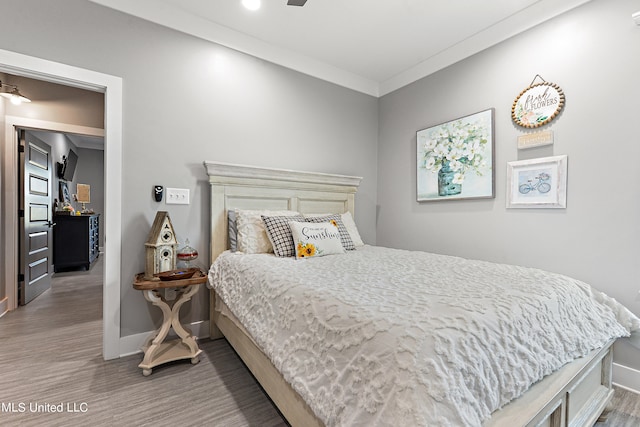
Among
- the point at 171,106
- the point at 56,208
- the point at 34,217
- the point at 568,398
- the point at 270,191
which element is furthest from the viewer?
the point at 56,208

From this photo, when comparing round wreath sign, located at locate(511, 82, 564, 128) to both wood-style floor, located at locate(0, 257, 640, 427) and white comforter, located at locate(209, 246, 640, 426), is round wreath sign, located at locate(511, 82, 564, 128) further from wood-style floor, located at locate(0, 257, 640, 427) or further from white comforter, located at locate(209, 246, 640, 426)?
wood-style floor, located at locate(0, 257, 640, 427)

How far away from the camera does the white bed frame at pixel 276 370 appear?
3.39ft

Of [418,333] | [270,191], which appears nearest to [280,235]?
[270,191]

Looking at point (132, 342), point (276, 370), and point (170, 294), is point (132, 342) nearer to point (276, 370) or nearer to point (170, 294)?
point (170, 294)

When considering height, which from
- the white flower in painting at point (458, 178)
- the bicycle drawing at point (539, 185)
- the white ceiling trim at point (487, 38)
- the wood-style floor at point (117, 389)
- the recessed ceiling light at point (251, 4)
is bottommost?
the wood-style floor at point (117, 389)

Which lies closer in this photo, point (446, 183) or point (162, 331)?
point (162, 331)

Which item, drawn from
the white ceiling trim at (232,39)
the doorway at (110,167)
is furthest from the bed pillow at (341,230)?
the white ceiling trim at (232,39)

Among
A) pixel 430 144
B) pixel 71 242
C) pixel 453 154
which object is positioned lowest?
pixel 71 242

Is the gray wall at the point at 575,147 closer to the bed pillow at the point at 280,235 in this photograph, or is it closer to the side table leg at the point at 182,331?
the bed pillow at the point at 280,235

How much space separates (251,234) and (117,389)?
128cm

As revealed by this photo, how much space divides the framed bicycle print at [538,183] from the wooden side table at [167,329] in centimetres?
253

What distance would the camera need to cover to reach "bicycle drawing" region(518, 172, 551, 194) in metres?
2.15

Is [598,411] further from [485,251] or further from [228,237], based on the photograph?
[228,237]

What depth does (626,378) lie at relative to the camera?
6.00 ft
